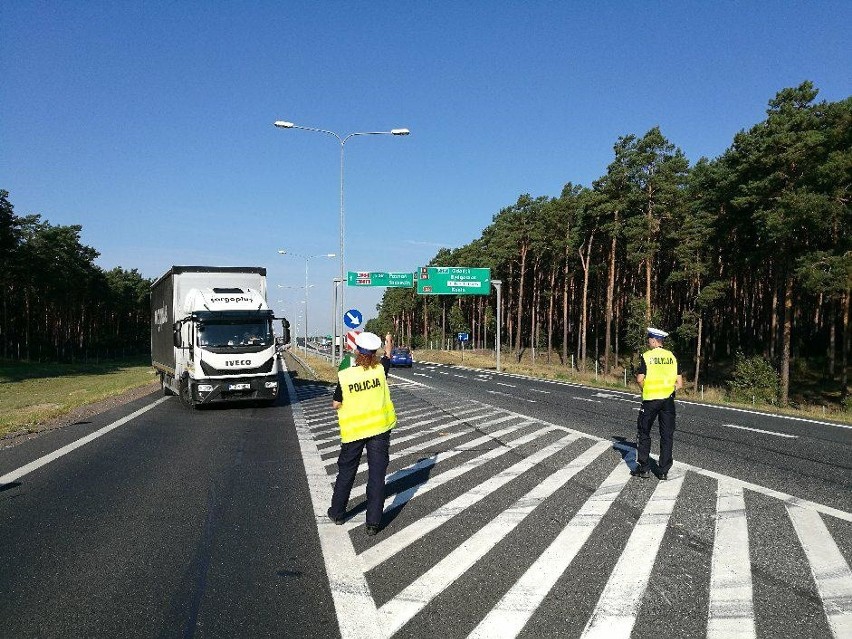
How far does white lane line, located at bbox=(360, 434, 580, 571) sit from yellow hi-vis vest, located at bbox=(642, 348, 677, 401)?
1998mm

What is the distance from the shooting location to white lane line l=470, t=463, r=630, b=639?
400cm

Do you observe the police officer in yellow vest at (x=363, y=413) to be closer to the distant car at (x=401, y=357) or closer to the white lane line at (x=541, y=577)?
the white lane line at (x=541, y=577)

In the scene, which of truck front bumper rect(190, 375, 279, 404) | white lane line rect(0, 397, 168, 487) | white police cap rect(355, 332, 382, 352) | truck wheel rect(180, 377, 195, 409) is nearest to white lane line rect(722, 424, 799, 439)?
white police cap rect(355, 332, 382, 352)

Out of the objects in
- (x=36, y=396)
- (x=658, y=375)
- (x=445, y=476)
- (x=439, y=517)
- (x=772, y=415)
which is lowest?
(x=36, y=396)

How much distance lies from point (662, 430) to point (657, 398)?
438 mm

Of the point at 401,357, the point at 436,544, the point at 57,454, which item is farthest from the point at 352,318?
the point at 401,357

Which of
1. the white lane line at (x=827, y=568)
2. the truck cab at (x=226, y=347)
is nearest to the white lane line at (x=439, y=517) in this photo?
the white lane line at (x=827, y=568)

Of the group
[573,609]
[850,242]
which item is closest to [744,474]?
[573,609]

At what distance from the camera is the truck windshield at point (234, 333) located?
56.5 feet

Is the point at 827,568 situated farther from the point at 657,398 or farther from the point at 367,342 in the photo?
the point at 367,342

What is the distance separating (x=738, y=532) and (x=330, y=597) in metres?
3.76

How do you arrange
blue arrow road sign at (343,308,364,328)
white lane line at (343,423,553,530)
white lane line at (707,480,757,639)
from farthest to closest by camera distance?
blue arrow road sign at (343,308,364,328) < white lane line at (343,423,553,530) < white lane line at (707,480,757,639)

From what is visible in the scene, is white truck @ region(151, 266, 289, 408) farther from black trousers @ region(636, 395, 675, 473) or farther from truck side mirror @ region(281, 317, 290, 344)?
black trousers @ region(636, 395, 675, 473)

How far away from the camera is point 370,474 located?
20.1ft
